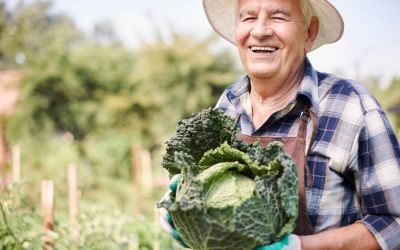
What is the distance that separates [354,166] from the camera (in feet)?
7.03

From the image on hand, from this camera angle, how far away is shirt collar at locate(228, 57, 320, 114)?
7.52ft

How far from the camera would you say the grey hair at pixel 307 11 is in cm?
241

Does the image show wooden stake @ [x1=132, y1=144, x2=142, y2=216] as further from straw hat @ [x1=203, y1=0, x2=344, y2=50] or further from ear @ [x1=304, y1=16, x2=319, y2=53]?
ear @ [x1=304, y1=16, x2=319, y2=53]

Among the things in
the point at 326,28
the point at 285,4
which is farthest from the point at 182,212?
the point at 326,28

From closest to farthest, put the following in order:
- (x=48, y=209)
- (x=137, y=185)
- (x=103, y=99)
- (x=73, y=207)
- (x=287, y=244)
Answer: (x=287, y=244), (x=48, y=209), (x=73, y=207), (x=137, y=185), (x=103, y=99)

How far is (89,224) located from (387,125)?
2648 mm

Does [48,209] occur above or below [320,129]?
below

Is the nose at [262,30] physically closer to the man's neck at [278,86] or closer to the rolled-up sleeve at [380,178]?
the man's neck at [278,86]

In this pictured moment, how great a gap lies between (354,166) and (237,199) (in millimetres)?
566

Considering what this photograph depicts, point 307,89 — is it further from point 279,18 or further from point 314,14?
point 314,14

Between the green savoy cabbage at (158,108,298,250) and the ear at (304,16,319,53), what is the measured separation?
2.21 feet

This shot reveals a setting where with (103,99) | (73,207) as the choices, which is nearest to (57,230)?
(73,207)

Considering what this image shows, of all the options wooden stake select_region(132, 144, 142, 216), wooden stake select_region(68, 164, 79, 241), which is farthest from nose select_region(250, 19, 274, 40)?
wooden stake select_region(132, 144, 142, 216)

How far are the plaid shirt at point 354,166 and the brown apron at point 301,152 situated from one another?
0.09 feet
